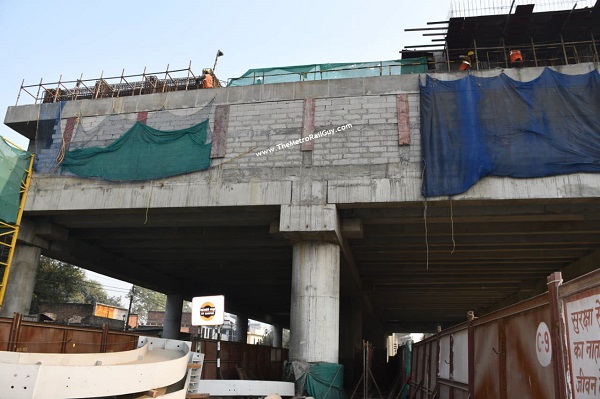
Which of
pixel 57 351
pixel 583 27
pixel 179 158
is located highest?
pixel 583 27

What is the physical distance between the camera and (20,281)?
1806cm

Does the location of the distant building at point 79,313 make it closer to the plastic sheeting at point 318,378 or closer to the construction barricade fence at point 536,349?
the plastic sheeting at point 318,378

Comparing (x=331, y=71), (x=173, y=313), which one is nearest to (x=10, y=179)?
(x=331, y=71)

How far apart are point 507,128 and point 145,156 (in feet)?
39.1

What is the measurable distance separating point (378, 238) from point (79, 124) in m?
12.2

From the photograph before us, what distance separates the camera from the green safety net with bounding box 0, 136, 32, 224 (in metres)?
16.7

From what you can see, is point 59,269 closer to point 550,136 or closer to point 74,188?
point 74,188

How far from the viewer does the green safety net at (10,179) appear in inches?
659

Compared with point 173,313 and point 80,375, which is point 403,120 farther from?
point 173,313

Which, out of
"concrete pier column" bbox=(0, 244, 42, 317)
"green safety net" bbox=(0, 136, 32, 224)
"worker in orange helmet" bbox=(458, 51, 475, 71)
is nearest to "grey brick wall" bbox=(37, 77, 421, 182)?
"worker in orange helmet" bbox=(458, 51, 475, 71)

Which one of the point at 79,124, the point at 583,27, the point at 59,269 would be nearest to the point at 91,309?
the point at 59,269

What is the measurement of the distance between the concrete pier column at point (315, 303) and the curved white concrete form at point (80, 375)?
176 inches

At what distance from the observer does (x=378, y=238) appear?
62.8 ft

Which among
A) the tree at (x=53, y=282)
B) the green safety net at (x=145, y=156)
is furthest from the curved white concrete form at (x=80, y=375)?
the tree at (x=53, y=282)
